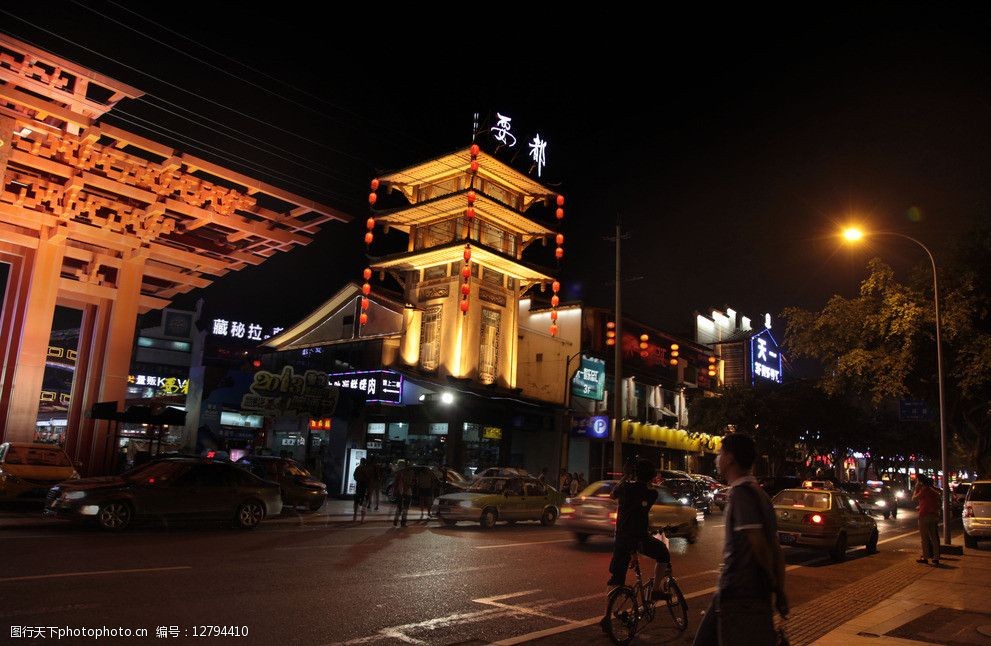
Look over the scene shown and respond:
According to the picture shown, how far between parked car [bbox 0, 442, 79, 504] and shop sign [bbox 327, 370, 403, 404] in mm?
14402

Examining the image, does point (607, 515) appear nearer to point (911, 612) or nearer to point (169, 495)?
point (911, 612)

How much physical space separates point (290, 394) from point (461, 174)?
15543 millimetres

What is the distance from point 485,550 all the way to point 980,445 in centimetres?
1691

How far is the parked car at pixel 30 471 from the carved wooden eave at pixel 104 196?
7.39 meters

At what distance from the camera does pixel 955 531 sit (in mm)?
25875

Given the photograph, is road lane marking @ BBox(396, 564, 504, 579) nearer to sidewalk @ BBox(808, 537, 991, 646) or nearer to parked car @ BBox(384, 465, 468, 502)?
sidewalk @ BBox(808, 537, 991, 646)

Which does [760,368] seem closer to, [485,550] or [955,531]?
[955,531]

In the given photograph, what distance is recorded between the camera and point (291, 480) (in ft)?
69.5

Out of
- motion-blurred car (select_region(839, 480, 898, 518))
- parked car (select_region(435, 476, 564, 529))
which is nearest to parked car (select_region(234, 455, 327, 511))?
parked car (select_region(435, 476, 564, 529))

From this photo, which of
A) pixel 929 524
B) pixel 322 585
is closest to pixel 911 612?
pixel 929 524

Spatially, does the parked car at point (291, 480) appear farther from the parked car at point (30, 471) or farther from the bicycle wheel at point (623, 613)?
the bicycle wheel at point (623, 613)

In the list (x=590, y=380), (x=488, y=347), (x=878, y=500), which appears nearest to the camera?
(x=878, y=500)

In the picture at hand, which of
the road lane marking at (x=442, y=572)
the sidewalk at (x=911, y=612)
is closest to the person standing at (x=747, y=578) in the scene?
the sidewalk at (x=911, y=612)

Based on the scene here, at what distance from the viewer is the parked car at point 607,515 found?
16.2 m
